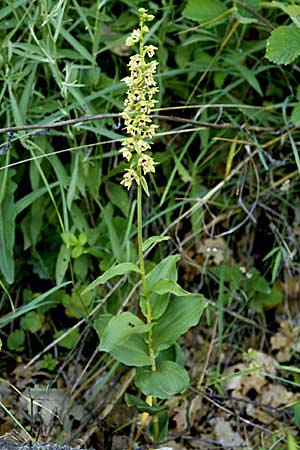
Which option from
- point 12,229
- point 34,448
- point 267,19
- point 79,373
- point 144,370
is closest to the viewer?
point 34,448

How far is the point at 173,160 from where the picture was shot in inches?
102

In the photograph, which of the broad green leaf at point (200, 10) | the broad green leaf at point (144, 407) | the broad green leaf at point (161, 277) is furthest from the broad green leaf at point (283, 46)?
the broad green leaf at point (144, 407)

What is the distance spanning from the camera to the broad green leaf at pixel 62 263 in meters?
2.22

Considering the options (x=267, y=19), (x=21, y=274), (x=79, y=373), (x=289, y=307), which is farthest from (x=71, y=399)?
(x=267, y=19)

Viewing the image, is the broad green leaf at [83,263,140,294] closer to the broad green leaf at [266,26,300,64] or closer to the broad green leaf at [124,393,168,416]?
the broad green leaf at [124,393,168,416]

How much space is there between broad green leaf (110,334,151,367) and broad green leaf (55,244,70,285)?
41cm

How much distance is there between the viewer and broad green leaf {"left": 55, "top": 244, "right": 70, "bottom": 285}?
2219 mm

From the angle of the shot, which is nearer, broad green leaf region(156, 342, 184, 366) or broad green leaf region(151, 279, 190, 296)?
broad green leaf region(151, 279, 190, 296)

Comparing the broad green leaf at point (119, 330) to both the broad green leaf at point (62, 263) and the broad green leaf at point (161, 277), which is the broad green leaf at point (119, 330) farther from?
the broad green leaf at point (62, 263)

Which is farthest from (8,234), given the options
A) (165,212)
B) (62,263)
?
(165,212)

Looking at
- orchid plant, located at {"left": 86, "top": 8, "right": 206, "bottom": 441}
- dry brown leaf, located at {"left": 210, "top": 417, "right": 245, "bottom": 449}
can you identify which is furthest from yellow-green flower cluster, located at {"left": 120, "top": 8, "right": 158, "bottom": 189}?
dry brown leaf, located at {"left": 210, "top": 417, "right": 245, "bottom": 449}

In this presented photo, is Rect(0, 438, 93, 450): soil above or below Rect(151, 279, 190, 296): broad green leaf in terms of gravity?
below

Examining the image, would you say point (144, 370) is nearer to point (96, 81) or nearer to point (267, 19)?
point (96, 81)

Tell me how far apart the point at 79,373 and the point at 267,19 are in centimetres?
139
